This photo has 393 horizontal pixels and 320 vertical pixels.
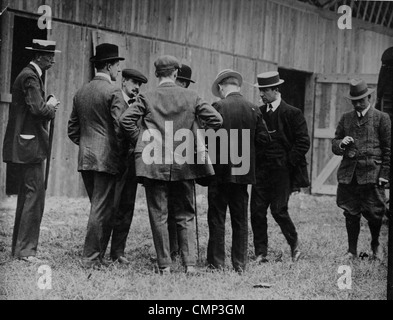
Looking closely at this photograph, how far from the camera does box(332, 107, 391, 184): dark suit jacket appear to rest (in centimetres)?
657

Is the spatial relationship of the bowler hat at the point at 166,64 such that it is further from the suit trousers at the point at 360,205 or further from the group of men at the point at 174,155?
the suit trousers at the point at 360,205

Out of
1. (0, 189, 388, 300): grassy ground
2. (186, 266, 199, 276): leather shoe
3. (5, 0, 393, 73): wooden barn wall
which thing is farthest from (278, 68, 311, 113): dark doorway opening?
(186, 266, 199, 276): leather shoe

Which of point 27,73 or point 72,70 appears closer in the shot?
point 27,73

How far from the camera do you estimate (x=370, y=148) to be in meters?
6.63

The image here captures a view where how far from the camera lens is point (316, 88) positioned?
12883mm

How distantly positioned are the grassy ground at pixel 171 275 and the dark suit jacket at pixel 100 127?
961mm

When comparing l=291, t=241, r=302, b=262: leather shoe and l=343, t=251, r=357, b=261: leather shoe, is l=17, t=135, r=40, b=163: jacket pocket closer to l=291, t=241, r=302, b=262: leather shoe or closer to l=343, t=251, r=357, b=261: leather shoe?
l=291, t=241, r=302, b=262: leather shoe

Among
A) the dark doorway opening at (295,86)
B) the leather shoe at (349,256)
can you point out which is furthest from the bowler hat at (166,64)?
the dark doorway opening at (295,86)

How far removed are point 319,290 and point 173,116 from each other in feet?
6.43

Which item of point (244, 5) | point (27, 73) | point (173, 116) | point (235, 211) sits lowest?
point (235, 211)

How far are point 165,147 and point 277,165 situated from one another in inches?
58.8
